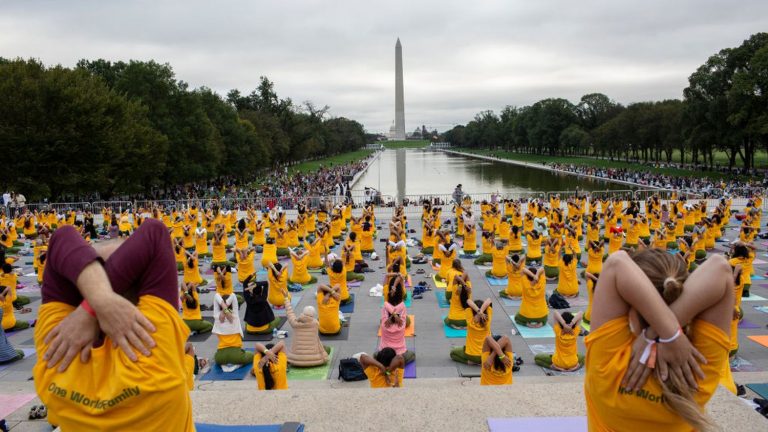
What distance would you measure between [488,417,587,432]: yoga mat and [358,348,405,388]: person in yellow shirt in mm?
2581

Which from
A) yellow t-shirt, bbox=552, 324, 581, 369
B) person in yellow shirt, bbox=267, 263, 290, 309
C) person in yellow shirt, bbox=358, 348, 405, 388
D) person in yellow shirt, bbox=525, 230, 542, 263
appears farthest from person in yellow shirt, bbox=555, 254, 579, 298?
person in yellow shirt, bbox=358, 348, 405, 388

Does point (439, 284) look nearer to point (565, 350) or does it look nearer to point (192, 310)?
point (565, 350)

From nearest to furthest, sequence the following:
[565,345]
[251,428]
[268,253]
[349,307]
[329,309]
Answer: [251,428] → [565,345] → [329,309] → [349,307] → [268,253]

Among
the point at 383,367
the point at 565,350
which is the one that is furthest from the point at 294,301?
the point at 383,367

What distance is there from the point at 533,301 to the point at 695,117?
1999 inches

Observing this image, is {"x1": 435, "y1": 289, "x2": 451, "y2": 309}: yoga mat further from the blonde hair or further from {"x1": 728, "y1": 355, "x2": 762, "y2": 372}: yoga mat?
the blonde hair

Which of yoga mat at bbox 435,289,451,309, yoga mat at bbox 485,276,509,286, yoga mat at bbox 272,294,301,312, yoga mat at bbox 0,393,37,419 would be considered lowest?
yoga mat at bbox 272,294,301,312

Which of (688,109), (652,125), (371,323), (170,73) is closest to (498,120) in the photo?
(652,125)

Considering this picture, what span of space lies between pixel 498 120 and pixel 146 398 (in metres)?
167

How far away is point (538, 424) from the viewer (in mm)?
3809

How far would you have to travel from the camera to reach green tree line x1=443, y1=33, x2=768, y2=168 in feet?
145

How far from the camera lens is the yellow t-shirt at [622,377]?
2.21 meters

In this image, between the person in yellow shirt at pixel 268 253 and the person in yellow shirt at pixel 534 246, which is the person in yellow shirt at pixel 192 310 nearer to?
the person in yellow shirt at pixel 268 253

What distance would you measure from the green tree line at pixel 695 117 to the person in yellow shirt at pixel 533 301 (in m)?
40.4
